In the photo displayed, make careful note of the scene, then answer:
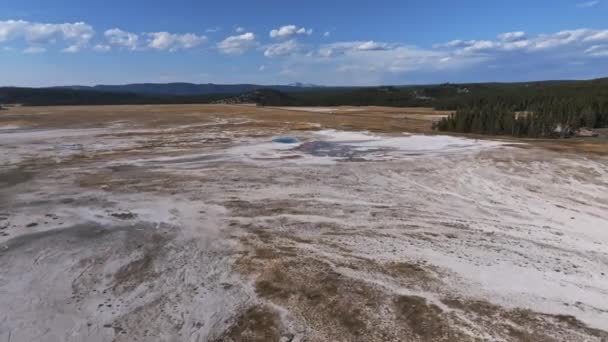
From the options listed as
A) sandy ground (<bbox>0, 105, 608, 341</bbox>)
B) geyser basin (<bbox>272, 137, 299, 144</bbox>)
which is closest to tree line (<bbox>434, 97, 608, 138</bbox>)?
geyser basin (<bbox>272, 137, 299, 144</bbox>)

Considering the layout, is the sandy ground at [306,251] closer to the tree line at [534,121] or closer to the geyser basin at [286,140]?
the geyser basin at [286,140]

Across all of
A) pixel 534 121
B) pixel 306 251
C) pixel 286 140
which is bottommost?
pixel 306 251

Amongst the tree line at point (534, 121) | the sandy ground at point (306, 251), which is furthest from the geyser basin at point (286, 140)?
the tree line at point (534, 121)

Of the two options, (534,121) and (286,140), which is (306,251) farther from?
(534,121)

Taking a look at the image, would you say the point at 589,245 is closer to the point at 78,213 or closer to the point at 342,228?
the point at 342,228

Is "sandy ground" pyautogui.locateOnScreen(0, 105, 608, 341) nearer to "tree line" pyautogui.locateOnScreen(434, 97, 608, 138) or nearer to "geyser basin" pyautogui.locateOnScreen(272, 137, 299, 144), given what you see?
"geyser basin" pyautogui.locateOnScreen(272, 137, 299, 144)

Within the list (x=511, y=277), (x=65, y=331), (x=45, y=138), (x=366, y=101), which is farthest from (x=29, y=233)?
(x=366, y=101)

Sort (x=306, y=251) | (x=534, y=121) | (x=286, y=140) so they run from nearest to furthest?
(x=306, y=251)
(x=286, y=140)
(x=534, y=121)

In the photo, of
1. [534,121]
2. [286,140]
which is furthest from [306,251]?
[534,121]

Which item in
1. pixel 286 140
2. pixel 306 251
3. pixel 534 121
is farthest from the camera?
pixel 534 121
